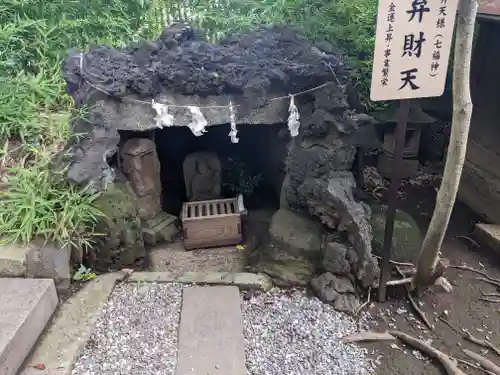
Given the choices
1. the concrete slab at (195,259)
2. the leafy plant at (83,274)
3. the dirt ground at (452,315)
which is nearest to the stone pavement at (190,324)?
the leafy plant at (83,274)

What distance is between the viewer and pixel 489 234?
5.61 meters

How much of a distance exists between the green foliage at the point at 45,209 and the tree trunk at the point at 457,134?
3.54 meters

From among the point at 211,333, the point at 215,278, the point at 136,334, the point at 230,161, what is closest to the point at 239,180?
the point at 230,161

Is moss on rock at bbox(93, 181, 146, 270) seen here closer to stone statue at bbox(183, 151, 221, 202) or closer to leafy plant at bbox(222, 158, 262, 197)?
stone statue at bbox(183, 151, 221, 202)

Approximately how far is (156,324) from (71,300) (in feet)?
3.06

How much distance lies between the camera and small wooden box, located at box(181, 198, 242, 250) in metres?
5.60

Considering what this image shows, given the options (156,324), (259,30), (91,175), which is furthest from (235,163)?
(156,324)

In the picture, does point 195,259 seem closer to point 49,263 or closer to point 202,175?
point 202,175

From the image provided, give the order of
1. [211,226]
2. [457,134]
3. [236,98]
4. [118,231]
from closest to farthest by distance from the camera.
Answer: [457,134]
[118,231]
[236,98]
[211,226]

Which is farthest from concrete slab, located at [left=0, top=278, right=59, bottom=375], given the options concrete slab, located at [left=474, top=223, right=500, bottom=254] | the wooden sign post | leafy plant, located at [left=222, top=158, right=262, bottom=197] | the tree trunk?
concrete slab, located at [left=474, top=223, right=500, bottom=254]

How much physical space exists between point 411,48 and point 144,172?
3578mm

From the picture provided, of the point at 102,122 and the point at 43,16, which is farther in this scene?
the point at 43,16

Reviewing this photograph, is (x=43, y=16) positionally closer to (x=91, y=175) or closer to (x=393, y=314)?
(x=91, y=175)

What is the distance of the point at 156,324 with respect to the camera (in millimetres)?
4078
